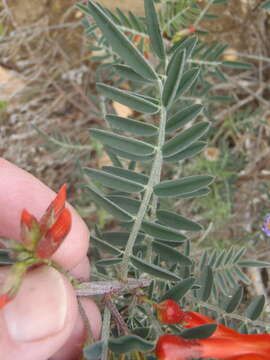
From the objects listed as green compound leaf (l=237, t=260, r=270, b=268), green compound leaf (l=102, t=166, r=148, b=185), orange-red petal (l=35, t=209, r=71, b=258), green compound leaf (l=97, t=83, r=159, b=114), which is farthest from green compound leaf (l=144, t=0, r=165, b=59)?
green compound leaf (l=237, t=260, r=270, b=268)

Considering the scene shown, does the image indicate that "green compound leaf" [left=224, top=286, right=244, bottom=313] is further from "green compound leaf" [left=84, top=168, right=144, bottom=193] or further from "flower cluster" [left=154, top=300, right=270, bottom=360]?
"green compound leaf" [left=84, top=168, right=144, bottom=193]

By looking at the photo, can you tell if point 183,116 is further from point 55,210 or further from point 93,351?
point 93,351

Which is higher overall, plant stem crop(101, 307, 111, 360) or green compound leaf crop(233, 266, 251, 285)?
green compound leaf crop(233, 266, 251, 285)

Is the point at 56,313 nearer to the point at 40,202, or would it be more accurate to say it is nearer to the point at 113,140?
the point at 113,140

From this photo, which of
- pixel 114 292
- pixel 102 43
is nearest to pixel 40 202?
pixel 114 292

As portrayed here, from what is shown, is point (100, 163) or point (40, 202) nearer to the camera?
point (40, 202)

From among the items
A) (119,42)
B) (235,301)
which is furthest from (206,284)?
(119,42)
